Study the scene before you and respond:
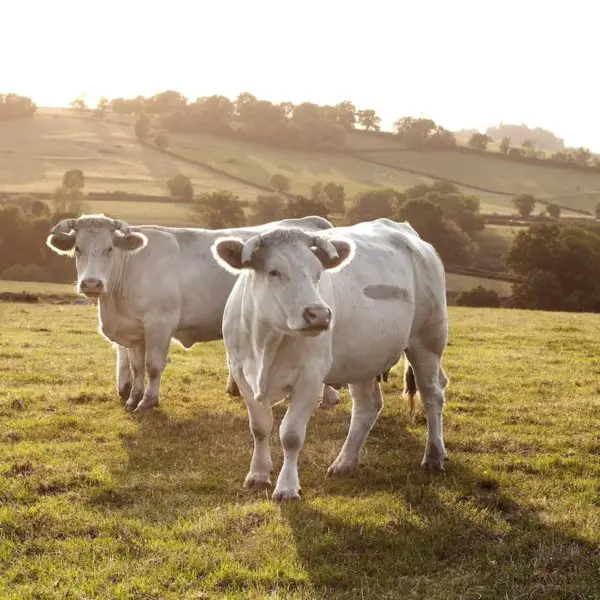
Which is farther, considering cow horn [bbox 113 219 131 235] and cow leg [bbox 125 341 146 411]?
cow leg [bbox 125 341 146 411]

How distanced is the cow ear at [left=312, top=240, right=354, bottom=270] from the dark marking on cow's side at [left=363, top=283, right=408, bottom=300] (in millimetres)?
836

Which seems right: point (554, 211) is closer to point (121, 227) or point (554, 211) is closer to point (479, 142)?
point (479, 142)

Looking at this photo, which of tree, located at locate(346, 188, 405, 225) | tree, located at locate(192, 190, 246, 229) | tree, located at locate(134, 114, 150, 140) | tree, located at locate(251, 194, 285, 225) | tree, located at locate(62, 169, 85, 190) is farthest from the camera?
tree, located at locate(134, 114, 150, 140)

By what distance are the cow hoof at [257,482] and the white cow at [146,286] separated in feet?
13.5

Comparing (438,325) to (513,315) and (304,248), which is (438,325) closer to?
(304,248)

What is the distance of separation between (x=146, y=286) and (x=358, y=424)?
4792 millimetres

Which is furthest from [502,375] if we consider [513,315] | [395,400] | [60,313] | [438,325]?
[60,313]

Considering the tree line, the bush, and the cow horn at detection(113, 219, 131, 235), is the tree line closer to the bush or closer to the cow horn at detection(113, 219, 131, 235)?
the bush

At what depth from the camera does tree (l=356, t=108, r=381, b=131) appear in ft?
483

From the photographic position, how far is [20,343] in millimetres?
18609

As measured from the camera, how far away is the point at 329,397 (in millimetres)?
12156

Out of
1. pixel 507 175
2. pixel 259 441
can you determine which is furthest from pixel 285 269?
pixel 507 175

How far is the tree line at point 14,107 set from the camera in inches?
5426

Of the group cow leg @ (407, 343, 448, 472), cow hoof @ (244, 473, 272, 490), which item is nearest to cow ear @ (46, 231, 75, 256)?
cow hoof @ (244, 473, 272, 490)
